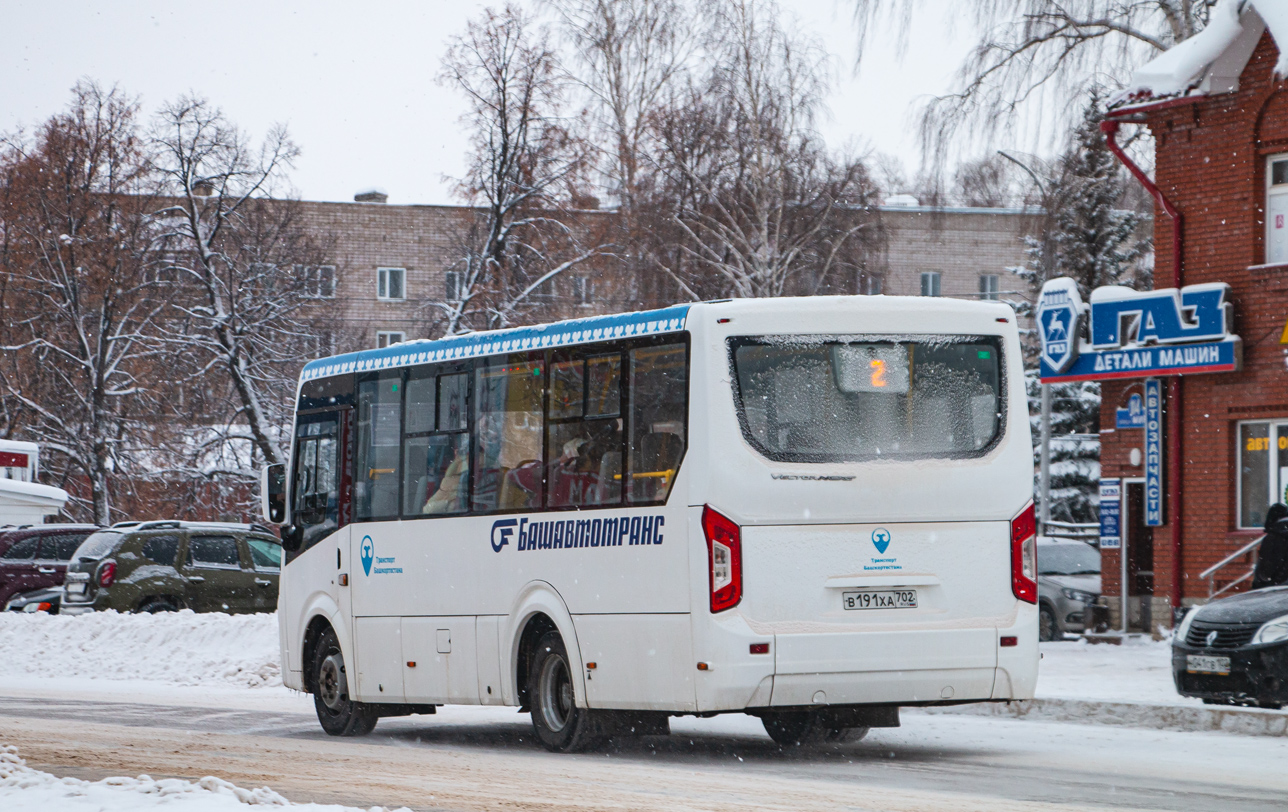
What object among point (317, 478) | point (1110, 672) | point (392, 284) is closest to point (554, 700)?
point (317, 478)

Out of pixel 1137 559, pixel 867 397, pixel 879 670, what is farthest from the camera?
pixel 1137 559

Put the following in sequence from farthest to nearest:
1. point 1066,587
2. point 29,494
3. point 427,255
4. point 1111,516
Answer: point 427,255 < point 29,494 < point 1066,587 < point 1111,516

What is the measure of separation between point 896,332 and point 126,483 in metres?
36.0

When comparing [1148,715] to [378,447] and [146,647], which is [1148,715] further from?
[146,647]

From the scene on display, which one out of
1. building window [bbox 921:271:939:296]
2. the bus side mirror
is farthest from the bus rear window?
building window [bbox 921:271:939:296]

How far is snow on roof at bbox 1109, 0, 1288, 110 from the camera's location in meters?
23.1

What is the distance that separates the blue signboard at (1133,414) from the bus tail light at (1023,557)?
14021mm

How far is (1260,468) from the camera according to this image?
76.7 ft

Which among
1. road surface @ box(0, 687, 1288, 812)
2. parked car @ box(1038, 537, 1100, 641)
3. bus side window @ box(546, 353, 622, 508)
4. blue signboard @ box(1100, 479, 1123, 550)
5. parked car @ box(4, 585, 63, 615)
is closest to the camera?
road surface @ box(0, 687, 1288, 812)

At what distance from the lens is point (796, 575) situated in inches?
439

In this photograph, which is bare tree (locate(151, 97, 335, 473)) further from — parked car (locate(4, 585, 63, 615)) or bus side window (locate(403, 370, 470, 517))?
bus side window (locate(403, 370, 470, 517))

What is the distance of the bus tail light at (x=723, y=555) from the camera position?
1103 centimetres

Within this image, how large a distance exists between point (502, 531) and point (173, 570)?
629 inches

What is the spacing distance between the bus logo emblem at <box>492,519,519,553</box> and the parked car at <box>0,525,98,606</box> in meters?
19.9
